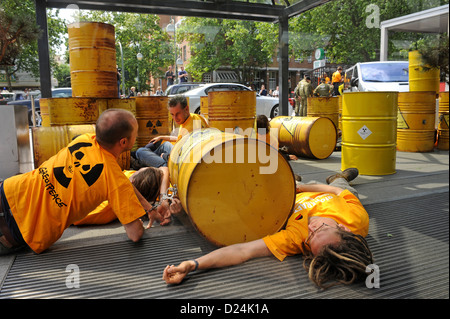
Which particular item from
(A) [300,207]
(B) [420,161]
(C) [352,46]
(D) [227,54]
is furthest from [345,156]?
(C) [352,46]

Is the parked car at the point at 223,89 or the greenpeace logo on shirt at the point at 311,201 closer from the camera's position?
the greenpeace logo on shirt at the point at 311,201

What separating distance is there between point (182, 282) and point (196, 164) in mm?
818

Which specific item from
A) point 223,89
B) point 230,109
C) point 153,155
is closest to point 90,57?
point 153,155

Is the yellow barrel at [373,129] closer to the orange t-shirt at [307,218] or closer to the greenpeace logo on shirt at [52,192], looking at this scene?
the orange t-shirt at [307,218]

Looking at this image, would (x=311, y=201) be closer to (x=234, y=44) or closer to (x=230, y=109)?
(x=230, y=109)

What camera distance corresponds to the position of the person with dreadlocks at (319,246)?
2.28 meters

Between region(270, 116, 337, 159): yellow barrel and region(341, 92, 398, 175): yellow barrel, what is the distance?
1.44 meters

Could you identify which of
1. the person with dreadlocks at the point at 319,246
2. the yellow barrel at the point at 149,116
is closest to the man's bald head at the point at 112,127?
the person with dreadlocks at the point at 319,246

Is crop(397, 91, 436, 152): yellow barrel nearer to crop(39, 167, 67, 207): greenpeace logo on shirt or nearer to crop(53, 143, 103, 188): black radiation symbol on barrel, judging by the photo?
crop(53, 143, 103, 188): black radiation symbol on barrel

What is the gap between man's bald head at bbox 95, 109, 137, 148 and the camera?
2.79 meters

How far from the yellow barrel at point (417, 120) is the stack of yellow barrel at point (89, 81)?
210 inches

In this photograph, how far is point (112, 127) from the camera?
2783 millimetres

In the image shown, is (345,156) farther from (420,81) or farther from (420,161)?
(420,81)

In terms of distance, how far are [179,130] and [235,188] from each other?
277 centimetres
